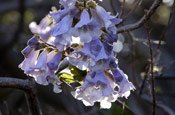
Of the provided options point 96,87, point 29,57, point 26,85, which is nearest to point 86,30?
point 96,87

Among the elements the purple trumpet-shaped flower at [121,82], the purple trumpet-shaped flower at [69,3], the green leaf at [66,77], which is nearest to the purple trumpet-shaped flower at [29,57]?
the green leaf at [66,77]

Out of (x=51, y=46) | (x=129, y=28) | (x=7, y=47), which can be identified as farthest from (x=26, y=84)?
(x=7, y=47)

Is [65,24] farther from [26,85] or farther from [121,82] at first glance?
[26,85]

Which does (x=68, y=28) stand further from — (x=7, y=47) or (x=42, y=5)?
(x=42, y=5)

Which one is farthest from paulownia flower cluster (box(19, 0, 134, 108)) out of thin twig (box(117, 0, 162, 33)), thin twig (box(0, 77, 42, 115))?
thin twig (box(117, 0, 162, 33))

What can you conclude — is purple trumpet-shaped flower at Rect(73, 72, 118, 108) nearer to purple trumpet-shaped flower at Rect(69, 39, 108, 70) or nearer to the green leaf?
purple trumpet-shaped flower at Rect(69, 39, 108, 70)

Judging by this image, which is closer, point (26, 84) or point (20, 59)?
point (26, 84)

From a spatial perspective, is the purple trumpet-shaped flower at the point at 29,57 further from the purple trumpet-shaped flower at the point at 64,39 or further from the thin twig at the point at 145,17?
the thin twig at the point at 145,17
